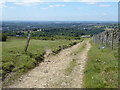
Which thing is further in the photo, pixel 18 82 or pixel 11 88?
pixel 18 82

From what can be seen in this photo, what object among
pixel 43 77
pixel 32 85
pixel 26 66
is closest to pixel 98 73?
pixel 43 77

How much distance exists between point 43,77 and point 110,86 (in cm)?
425

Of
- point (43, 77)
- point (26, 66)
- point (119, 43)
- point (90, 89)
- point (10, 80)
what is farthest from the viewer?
point (119, 43)

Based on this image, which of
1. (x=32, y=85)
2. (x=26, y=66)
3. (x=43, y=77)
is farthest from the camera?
(x=26, y=66)

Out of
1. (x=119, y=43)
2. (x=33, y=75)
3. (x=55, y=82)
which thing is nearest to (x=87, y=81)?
(x=55, y=82)

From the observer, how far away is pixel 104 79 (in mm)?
10125

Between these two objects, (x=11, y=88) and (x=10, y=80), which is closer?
(x=11, y=88)

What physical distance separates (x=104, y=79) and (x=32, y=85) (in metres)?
3.99

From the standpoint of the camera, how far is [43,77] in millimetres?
11375

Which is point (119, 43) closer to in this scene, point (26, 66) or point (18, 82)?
point (26, 66)

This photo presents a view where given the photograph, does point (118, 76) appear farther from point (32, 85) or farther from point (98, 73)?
point (32, 85)

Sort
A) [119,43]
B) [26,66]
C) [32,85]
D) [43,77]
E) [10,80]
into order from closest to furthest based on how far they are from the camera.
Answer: [32,85] < [10,80] < [43,77] < [26,66] < [119,43]

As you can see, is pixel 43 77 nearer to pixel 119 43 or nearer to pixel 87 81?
pixel 87 81

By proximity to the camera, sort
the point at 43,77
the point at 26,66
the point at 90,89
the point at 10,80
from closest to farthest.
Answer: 1. the point at 90,89
2. the point at 10,80
3. the point at 43,77
4. the point at 26,66
